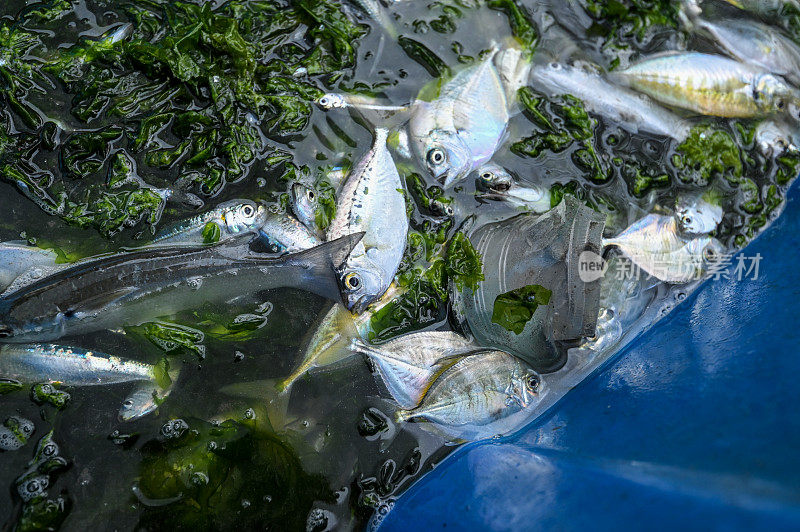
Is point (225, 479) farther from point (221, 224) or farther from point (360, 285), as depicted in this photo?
point (221, 224)

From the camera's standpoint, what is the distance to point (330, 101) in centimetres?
311

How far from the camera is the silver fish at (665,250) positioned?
3.04 meters

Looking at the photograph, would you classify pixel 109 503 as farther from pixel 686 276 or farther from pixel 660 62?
pixel 660 62

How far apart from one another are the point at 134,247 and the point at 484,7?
2535mm

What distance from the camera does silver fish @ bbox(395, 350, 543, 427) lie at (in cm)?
277

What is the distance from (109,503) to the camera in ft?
8.39

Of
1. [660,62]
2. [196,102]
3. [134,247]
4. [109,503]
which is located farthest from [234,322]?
[660,62]

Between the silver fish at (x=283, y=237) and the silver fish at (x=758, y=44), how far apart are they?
294cm

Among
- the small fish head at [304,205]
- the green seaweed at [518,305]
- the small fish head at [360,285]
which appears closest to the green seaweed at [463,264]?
the green seaweed at [518,305]

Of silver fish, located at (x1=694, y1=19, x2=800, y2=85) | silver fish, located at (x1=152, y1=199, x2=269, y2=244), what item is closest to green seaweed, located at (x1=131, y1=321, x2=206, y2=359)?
silver fish, located at (x1=152, y1=199, x2=269, y2=244)

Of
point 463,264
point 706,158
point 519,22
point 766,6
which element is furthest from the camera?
point 766,6

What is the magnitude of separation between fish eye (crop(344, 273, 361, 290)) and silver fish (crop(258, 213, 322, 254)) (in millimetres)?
264

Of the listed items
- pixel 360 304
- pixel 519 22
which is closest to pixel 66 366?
pixel 360 304

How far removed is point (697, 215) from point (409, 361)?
1.88m
